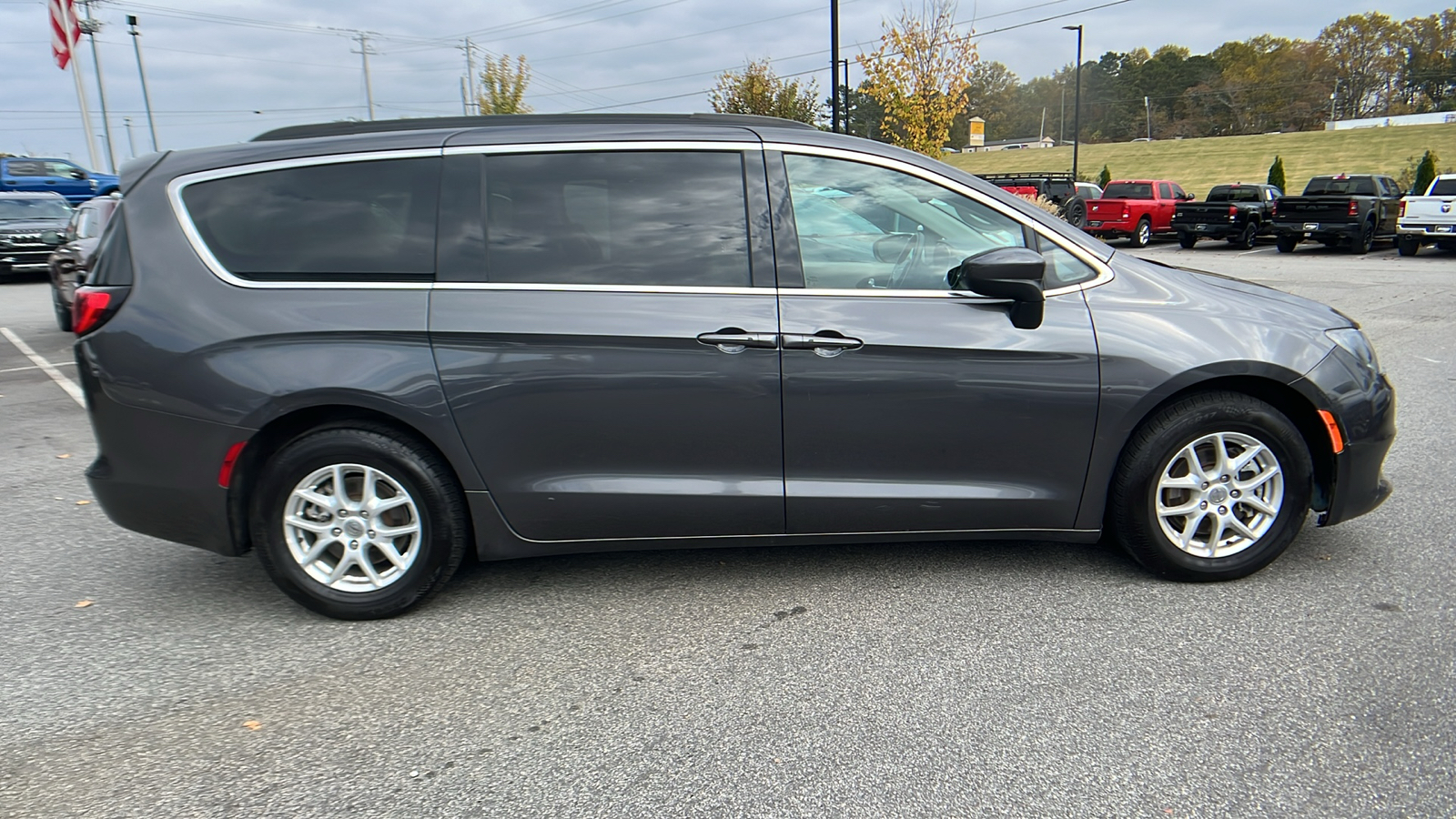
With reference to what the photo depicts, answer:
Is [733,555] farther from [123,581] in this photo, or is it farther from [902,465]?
[123,581]

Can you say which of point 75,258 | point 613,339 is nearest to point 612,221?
point 613,339

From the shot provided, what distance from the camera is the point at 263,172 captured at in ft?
11.7

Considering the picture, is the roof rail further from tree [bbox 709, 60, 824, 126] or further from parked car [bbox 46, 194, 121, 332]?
tree [bbox 709, 60, 824, 126]

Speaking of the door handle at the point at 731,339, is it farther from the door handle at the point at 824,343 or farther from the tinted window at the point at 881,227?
the tinted window at the point at 881,227

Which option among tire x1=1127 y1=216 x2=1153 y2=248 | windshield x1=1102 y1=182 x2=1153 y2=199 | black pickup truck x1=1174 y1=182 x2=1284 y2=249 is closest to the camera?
black pickup truck x1=1174 y1=182 x2=1284 y2=249

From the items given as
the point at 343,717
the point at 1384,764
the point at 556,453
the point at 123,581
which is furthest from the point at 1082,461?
the point at 123,581

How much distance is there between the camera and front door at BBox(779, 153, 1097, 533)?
3.53m

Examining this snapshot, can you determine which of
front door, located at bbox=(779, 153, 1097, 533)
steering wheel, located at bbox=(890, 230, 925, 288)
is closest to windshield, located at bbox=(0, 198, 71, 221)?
front door, located at bbox=(779, 153, 1097, 533)

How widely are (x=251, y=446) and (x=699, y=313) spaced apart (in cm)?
171

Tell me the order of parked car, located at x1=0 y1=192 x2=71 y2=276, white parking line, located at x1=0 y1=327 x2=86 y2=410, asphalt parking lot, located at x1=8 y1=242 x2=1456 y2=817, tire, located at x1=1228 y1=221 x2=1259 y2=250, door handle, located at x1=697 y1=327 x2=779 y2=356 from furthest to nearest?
1. tire, located at x1=1228 y1=221 x2=1259 y2=250
2. parked car, located at x1=0 y1=192 x2=71 y2=276
3. white parking line, located at x1=0 y1=327 x2=86 y2=410
4. door handle, located at x1=697 y1=327 x2=779 y2=356
5. asphalt parking lot, located at x1=8 y1=242 x2=1456 y2=817

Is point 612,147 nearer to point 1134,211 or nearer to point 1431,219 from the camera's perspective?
point 1431,219

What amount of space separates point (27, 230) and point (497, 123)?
60.2 feet

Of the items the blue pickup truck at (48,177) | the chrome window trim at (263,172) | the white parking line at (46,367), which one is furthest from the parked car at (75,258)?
the blue pickup truck at (48,177)

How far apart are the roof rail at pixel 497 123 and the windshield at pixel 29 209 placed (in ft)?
58.7
